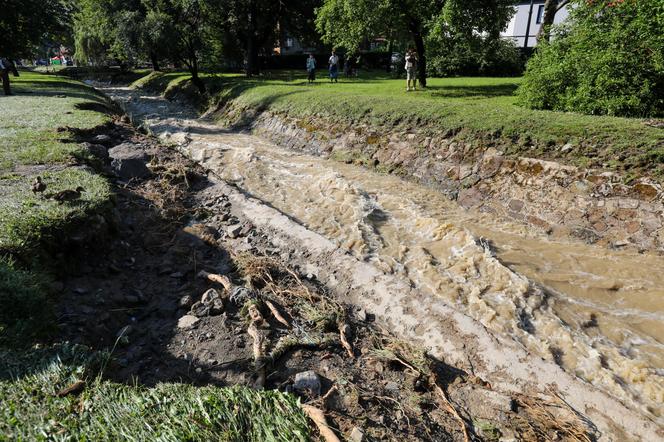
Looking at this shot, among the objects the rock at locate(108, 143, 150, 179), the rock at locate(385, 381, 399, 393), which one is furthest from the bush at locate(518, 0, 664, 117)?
the rock at locate(108, 143, 150, 179)

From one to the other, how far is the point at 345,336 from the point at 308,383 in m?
0.95

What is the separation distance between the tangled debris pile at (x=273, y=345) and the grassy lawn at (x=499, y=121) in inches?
220

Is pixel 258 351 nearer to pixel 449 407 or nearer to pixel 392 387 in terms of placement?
pixel 392 387

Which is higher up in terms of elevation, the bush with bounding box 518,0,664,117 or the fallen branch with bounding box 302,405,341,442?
the bush with bounding box 518,0,664,117

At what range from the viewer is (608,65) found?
8.78 meters

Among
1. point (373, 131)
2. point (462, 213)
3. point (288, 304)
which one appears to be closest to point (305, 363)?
point (288, 304)

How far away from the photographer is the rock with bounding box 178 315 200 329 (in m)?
4.34

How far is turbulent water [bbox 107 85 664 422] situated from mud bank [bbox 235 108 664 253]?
1.08 feet

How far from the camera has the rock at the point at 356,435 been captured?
296cm

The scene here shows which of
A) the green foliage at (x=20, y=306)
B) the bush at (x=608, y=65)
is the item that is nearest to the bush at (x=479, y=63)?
the bush at (x=608, y=65)

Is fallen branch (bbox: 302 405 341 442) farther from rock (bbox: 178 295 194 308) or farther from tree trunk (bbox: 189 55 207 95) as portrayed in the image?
tree trunk (bbox: 189 55 207 95)

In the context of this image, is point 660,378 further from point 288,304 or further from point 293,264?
point 293,264

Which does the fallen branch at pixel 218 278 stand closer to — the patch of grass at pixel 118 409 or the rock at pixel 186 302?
the rock at pixel 186 302

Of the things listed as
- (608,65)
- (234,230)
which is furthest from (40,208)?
(608,65)
